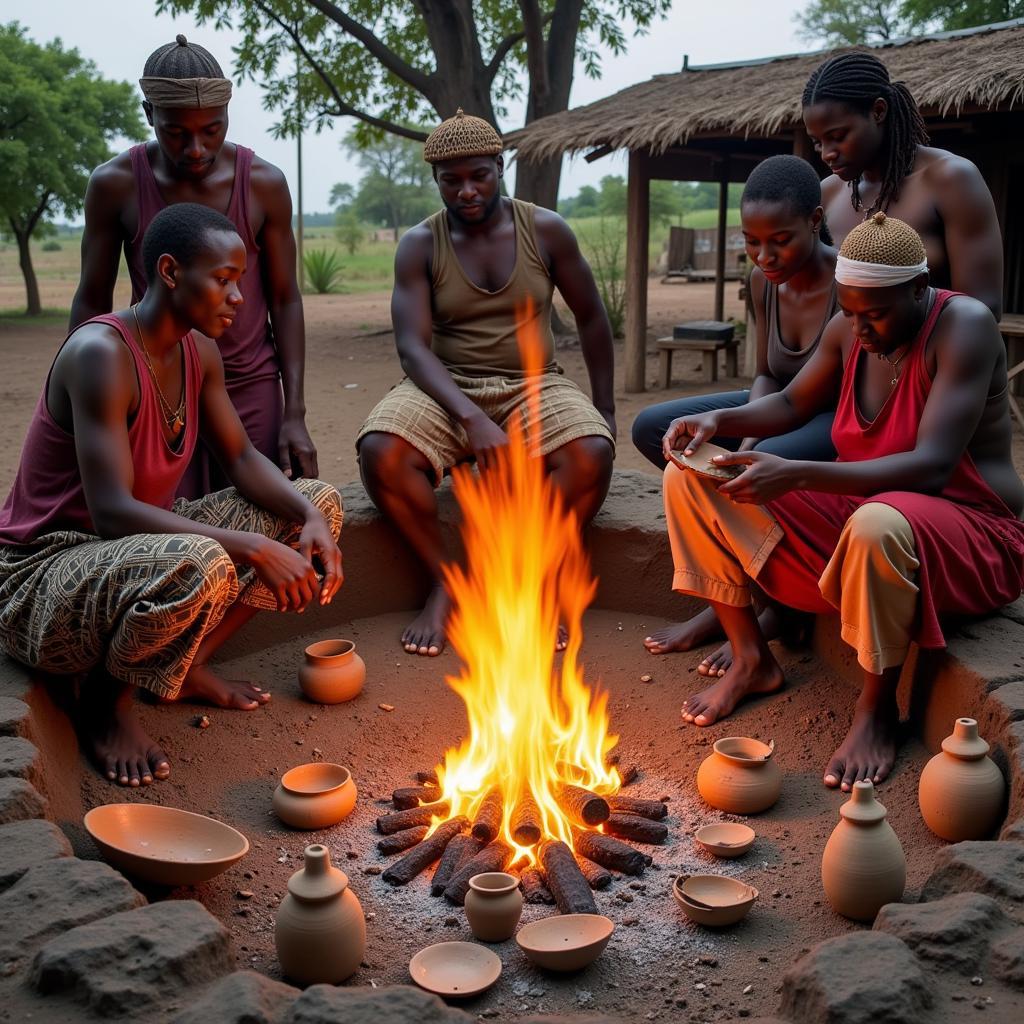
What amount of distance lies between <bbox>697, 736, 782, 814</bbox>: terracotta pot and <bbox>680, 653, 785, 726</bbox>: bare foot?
1.31 ft

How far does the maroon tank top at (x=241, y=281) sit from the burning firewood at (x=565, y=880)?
1.91 meters

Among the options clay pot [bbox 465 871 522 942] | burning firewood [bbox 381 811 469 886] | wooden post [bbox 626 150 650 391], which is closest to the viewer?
clay pot [bbox 465 871 522 942]

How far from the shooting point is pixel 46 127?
18219 millimetres

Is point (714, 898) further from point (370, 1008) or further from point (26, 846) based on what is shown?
point (26, 846)

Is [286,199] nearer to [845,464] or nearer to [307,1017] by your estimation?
[845,464]

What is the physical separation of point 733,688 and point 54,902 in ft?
6.84

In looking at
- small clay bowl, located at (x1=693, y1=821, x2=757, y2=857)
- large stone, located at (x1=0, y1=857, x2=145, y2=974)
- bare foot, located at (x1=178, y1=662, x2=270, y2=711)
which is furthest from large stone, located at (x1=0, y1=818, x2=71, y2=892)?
small clay bowl, located at (x1=693, y1=821, x2=757, y2=857)

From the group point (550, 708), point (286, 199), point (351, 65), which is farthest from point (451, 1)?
point (550, 708)

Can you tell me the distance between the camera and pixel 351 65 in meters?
14.9

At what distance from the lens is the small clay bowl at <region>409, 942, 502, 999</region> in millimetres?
2303

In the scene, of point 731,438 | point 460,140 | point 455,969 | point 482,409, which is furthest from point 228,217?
point 455,969

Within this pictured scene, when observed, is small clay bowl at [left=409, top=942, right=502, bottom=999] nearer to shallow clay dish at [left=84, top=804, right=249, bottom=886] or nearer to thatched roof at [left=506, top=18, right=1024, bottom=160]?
shallow clay dish at [left=84, top=804, right=249, bottom=886]

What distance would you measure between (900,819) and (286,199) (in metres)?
2.69

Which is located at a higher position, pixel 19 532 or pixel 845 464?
pixel 845 464
